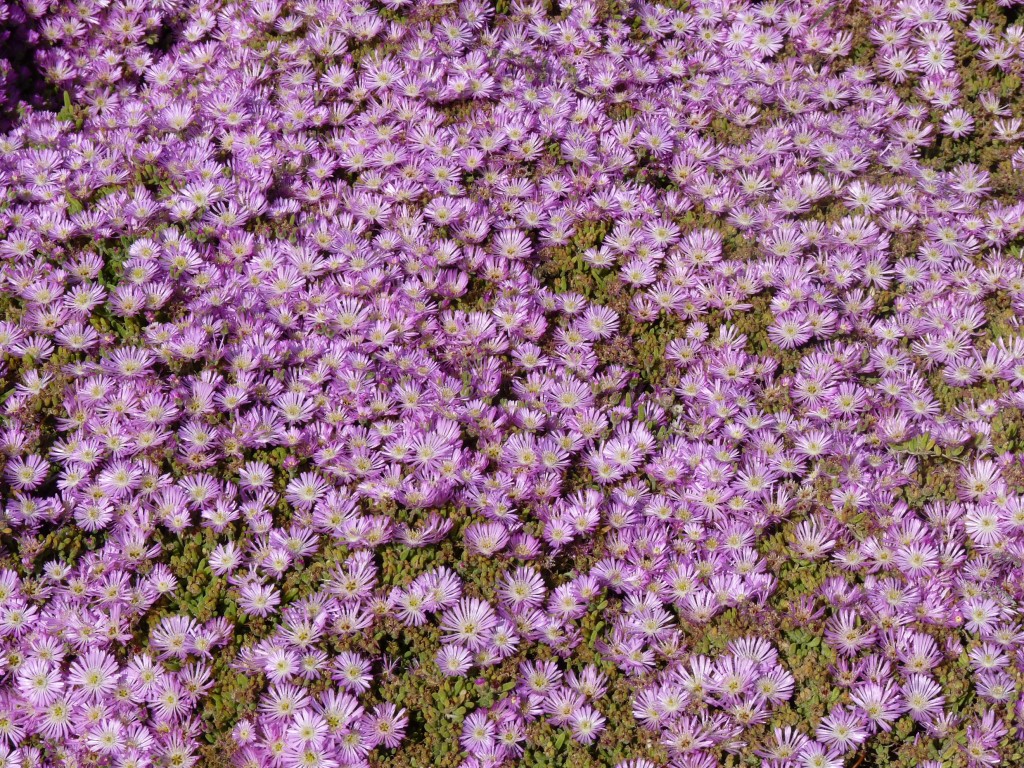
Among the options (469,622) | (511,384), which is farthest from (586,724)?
(511,384)

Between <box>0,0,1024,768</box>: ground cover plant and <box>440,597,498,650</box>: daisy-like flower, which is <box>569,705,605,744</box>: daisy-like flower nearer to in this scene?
<box>0,0,1024,768</box>: ground cover plant

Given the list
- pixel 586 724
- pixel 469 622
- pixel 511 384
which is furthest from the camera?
pixel 511 384

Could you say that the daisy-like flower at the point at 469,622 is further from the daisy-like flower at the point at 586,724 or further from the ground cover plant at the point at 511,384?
the daisy-like flower at the point at 586,724

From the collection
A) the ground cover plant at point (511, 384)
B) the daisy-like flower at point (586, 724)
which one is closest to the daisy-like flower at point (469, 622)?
the ground cover plant at point (511, 384)

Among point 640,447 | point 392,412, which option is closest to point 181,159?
point 392,412

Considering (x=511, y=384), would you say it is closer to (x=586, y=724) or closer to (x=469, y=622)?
(x=469, y=622)

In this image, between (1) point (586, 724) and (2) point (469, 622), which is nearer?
(1) point (586, 724)

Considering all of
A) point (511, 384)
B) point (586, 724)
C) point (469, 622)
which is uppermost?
point (511, 384)

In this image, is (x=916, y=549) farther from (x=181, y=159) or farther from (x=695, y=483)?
(x=181, y=159)
